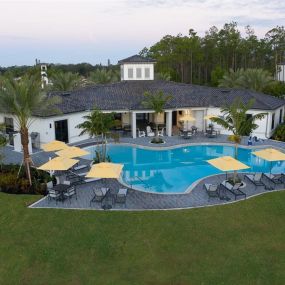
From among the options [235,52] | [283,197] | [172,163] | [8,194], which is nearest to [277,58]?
[235,52]

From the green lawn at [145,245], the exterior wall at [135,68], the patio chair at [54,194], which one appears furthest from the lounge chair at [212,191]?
the exterior wall at [135,68]

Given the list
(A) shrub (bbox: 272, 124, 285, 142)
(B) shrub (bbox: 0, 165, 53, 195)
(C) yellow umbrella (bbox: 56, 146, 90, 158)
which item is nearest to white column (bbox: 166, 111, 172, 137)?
(A) shrub (bbox: 272, 124, 285, 142)

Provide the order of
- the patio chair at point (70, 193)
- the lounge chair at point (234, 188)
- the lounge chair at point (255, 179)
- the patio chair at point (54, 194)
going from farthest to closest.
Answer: the lounge chair at point (255, 179) → the lounge chair at point (234, 188) → the patio chair at point (70, 193) → the patio chair at point (54, 194)

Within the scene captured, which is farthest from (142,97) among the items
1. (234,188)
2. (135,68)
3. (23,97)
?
(234,188)

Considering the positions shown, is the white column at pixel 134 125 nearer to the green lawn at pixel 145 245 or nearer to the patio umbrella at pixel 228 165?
the patio umbrella at pixel 228 165

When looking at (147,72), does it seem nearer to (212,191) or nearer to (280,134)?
(280,134)

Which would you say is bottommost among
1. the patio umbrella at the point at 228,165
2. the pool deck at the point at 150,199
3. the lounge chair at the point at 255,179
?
the pool deck at the point at 150,199

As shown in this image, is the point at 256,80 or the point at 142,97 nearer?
the point at 142,97

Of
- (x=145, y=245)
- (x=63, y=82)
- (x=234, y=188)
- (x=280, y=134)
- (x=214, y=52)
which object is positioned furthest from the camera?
(x=214, y=52)
